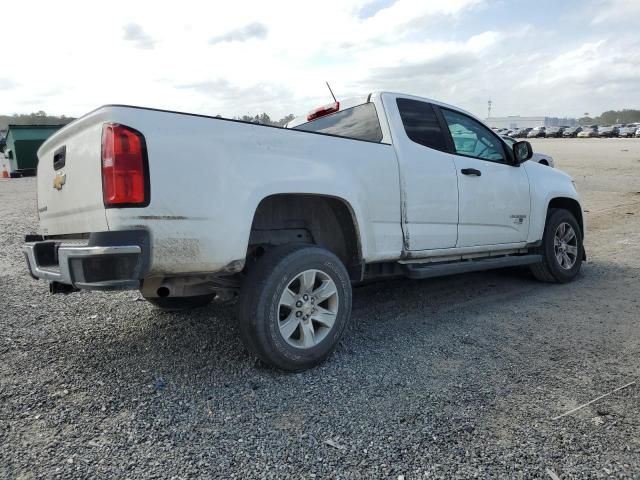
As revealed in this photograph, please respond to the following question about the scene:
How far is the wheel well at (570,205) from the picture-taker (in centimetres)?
590

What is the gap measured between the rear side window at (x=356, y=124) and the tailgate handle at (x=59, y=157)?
177 centimetres

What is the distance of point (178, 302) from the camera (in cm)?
447

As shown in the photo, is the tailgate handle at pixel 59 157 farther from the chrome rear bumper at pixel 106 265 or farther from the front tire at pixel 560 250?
the front tire at pixel 560 250

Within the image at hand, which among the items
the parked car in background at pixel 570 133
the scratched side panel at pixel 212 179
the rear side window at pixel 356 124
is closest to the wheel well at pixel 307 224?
the scratched side panel at pixel 212 179

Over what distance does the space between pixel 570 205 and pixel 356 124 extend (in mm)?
3355

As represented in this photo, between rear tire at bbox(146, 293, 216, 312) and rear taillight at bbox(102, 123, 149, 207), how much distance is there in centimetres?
182

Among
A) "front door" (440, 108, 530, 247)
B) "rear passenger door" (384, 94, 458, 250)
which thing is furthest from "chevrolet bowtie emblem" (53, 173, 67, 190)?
"front door" (440, 108, 530, 247)

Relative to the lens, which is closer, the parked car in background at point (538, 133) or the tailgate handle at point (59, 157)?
the tailgate handle at point (59, 157)

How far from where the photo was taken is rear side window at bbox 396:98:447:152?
4.24 m

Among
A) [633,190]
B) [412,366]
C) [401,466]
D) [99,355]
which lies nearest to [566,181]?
[412,366]

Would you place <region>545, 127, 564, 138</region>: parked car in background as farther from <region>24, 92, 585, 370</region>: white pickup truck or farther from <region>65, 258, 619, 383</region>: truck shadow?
Result: <region>24, 92, 585, 370</region>: white pickup truck

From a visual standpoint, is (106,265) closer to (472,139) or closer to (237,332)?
(237,332)

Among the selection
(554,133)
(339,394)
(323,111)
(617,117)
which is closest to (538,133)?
(554,133)

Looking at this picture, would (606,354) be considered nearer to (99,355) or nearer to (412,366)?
(412,366)
